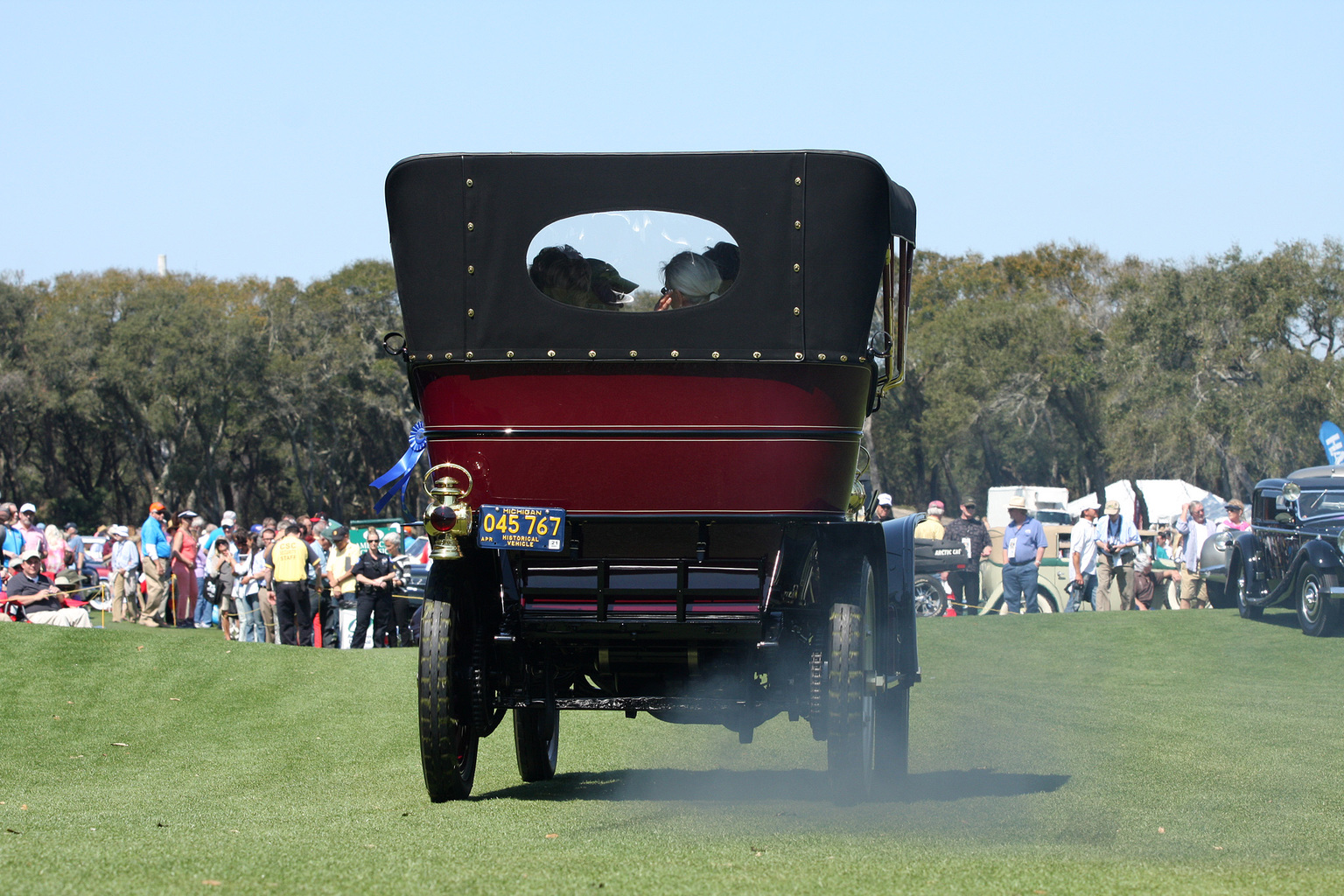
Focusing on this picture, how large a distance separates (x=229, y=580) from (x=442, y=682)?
14366 mm

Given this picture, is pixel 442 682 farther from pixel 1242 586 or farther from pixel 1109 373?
pixel 1109 373

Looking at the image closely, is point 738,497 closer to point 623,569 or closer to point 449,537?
point 623,569

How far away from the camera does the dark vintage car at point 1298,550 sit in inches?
637

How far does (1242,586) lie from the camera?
18.1m

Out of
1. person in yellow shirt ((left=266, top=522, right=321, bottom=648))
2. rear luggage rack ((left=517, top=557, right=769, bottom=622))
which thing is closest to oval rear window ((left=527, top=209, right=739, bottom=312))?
rear luggage rack ((left=517, top=557, right=769, bottom=622))

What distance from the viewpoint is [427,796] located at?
7.41 m

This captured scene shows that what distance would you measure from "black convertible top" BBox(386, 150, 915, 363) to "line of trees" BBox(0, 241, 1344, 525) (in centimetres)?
4076

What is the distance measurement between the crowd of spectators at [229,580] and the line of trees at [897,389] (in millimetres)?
30386

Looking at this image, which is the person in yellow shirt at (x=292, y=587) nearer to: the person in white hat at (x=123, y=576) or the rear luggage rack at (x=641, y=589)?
the person in white hat at (x=123, y=576)

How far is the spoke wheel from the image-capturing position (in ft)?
20.9

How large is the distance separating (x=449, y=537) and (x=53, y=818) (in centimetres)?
247

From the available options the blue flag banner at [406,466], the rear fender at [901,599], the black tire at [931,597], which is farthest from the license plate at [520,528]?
the black tire at [931,597]

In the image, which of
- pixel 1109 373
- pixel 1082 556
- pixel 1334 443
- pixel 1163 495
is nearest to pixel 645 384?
pixel 1082 556

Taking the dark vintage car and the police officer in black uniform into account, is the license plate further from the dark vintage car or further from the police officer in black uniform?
the dark vintage car
